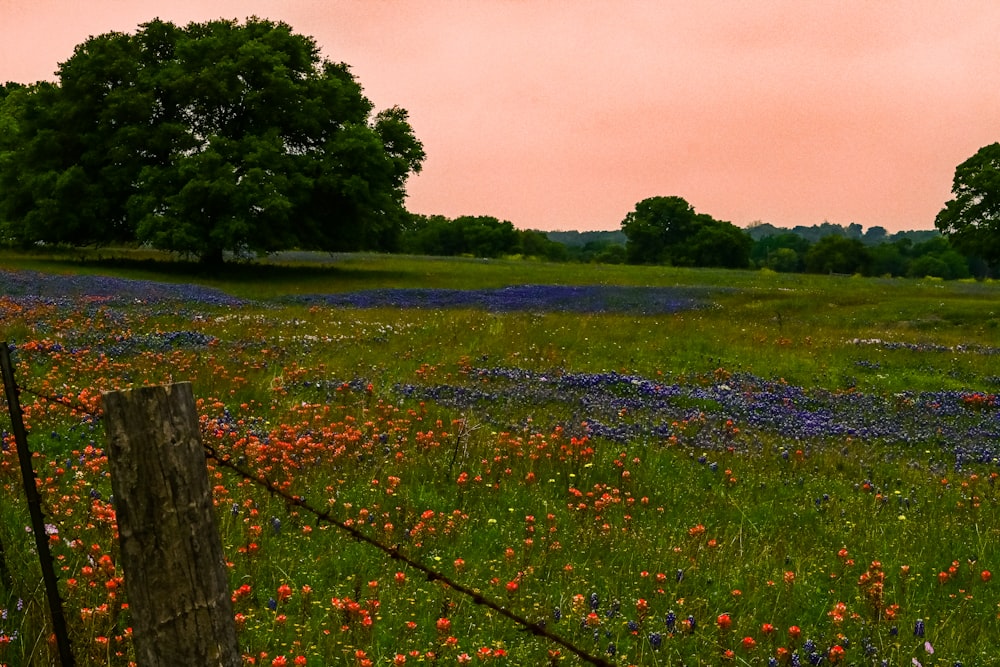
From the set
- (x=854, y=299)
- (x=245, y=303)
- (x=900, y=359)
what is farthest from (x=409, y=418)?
(x=854, y=299)

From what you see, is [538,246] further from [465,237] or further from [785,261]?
[785,261]

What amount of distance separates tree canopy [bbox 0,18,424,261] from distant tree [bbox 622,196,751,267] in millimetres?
89010

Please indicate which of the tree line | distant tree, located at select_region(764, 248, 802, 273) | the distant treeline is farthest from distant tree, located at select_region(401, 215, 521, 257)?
the tree line

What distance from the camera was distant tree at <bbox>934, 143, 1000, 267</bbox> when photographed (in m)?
47.8

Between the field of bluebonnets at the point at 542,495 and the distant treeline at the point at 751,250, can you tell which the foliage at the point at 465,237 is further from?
the field of bluebonnets at the point at 542,495

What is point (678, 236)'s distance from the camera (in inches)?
5192

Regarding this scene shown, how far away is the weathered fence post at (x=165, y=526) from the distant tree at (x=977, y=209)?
181 feet

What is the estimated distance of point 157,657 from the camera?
2389mm

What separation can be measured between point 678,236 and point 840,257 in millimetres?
29056

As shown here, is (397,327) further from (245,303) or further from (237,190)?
(237,190)

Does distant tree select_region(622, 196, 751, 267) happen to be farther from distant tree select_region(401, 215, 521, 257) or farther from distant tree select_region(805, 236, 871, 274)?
distant tree select_region(401, 215, 521, 257)

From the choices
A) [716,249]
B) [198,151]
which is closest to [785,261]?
[716,249]

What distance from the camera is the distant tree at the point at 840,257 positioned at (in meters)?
131

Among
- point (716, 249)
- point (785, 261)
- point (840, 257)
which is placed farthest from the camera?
point (785, 261)
